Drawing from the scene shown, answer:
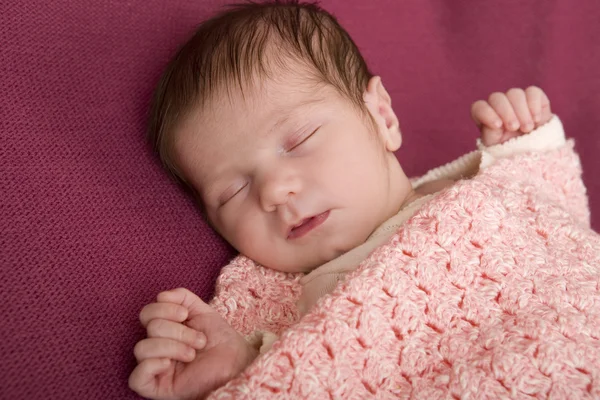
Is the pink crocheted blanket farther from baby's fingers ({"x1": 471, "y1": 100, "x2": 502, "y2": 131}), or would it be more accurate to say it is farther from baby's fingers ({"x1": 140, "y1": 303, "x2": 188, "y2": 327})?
baby's fingers ({"x1": 471, "y1": 100, "x2": 502, "y2": 131})

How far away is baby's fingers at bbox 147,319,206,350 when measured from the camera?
876 millimetres

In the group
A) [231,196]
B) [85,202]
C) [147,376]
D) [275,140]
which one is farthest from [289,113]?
[147,376]

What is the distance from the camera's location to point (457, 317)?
0.88 meters

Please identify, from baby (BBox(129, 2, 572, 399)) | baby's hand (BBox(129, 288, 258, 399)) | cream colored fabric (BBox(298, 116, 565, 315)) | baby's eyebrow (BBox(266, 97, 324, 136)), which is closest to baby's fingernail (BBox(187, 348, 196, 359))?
baby's hand (BBox(129, 288, 258, 399))

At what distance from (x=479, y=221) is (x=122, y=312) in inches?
25.1

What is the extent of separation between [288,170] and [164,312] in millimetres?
343

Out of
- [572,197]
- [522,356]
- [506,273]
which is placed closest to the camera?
[522,356]

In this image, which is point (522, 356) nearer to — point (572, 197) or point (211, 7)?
point (572, 197)

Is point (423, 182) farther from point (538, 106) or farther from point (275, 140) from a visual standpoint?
point (275, 140)

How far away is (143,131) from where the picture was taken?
1191mm

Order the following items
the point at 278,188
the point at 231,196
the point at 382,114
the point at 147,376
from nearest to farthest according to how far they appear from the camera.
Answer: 1. the point at 147,376
2. the point at 278,188
3. the point at 231,196
4. the point at 382,114

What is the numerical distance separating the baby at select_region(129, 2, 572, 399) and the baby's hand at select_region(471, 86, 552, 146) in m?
0.34

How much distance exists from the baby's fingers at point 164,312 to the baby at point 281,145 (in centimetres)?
15

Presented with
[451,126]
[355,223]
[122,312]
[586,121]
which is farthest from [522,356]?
[586,121]
